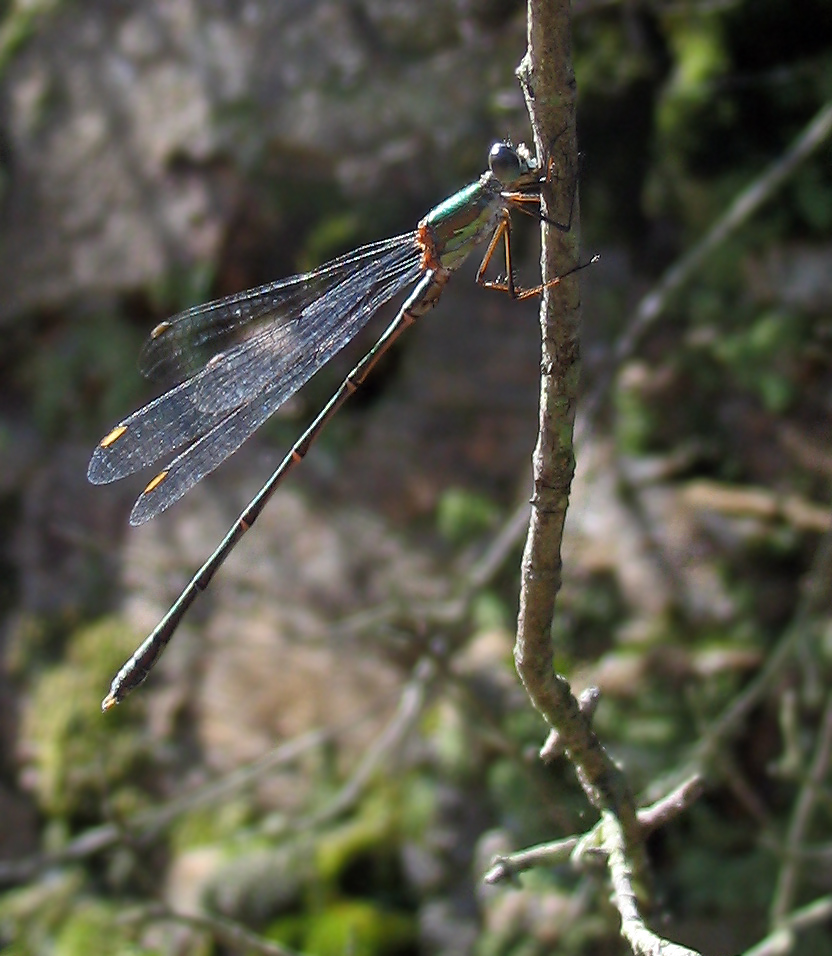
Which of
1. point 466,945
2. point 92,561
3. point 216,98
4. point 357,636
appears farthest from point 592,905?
point 216,98

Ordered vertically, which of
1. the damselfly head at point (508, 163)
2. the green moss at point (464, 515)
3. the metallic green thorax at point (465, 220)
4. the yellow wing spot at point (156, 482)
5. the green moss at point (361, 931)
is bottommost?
the green moss at point (361, 931)

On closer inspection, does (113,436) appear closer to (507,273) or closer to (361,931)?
(507,273)

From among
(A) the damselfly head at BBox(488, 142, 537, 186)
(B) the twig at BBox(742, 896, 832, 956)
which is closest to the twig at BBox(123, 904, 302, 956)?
(B) the twig at BBox(742, 896, 832, 956)

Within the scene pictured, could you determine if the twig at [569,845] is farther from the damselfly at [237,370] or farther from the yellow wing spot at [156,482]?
the yellow wing spot at [156,482]

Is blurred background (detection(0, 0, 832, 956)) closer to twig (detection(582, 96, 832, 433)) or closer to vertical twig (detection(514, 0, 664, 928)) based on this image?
twig (detection(582, 96, 832, 433))

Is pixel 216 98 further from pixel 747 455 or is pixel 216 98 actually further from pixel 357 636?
pixel 747 455

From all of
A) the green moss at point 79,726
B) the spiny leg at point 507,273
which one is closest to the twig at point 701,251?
the spiny leg at point 507,273

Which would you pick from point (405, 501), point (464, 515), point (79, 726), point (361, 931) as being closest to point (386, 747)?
point (361, 931)
